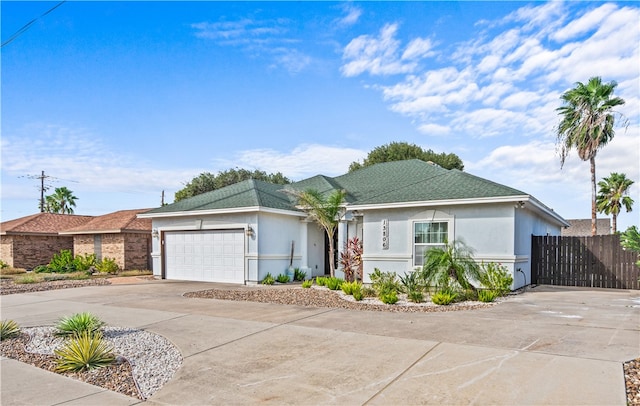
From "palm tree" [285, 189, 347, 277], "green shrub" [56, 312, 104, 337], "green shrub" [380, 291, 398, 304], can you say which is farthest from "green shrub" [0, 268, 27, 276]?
"green shrub" [380, 291, 398, 304]

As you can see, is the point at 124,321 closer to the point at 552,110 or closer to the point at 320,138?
the point at 320,138

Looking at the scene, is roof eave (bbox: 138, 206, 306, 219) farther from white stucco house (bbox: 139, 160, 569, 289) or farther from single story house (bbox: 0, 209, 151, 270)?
single story house (bbox: 0, 209, 151, 270)

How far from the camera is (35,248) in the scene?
2592 cm

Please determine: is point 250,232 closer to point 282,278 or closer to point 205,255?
point 282,278

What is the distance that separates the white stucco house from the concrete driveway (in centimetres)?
339

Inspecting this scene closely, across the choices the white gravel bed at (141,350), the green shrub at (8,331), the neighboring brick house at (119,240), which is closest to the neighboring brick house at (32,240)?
the neighboring brick house at (119,240)

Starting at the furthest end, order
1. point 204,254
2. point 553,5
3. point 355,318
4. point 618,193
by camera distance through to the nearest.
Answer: point 618,193 < point 204,254 < point 553,5 < point 355,318

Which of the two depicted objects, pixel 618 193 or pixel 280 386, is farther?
pixel 618 193

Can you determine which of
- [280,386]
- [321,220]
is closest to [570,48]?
[321,220]

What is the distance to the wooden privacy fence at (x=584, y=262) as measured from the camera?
14633 mm

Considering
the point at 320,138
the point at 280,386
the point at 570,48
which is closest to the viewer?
the point at 280,386

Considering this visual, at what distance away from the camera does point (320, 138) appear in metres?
24.0

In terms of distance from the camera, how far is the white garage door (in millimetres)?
16797

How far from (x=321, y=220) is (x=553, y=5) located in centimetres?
987
